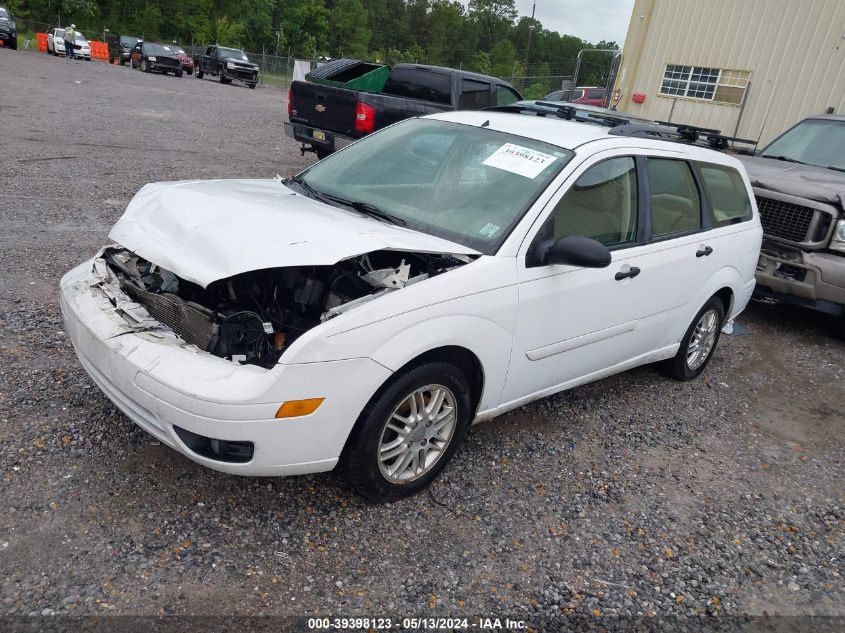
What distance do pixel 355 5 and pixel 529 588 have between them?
90994 millimetres

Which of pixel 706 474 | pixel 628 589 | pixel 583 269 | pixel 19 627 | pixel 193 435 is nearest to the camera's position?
pixel 19 627

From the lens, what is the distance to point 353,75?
11836 millimetres

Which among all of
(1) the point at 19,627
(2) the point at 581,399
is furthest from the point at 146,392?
(2) the point at 581,399

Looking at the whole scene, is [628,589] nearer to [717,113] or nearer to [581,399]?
[581,399]

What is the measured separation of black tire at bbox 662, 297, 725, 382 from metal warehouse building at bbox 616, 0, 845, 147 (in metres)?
10.4

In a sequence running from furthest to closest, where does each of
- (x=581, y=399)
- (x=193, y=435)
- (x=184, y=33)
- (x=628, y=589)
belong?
(x=184, y=33)
(x=581, y=399)
(x=628, y=589)
(x=193, y=435)

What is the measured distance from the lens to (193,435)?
266 cm

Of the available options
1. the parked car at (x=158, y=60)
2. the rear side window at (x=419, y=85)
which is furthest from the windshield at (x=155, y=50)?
the rear side window at (x=419, y=85)

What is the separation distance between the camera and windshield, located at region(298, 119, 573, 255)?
3412 millimetres

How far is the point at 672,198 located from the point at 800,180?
3.08m

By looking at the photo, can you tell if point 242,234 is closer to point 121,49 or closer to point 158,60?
point 158,60

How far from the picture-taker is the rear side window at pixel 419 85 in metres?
10.4

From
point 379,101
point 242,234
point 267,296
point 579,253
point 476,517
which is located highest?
point 379,101

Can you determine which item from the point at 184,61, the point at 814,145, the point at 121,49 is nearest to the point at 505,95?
the point at 814,145
